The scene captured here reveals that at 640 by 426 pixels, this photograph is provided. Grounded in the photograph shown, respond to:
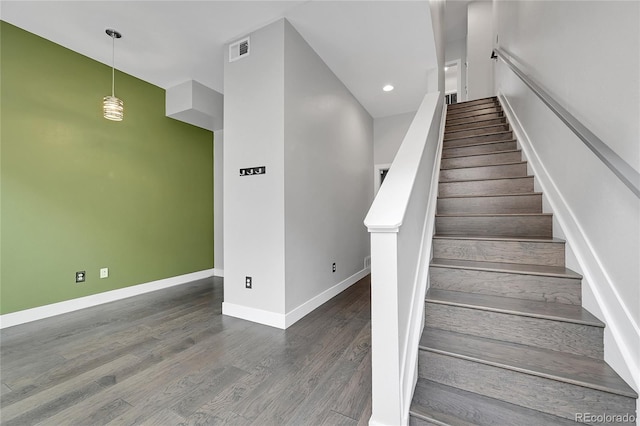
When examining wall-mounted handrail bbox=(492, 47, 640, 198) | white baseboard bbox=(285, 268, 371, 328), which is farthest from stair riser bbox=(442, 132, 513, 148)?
white baseboard bbox=(285, 268, 371, 328)

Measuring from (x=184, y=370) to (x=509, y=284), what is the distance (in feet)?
7.37

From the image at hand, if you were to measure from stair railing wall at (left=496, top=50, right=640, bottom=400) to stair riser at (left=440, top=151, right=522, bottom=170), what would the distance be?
1.53 feet

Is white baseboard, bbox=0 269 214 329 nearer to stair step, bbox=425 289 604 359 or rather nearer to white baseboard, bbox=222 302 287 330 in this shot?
white baseboard, bbox=222 302 287 330

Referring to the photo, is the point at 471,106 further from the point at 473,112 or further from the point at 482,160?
the point at 482,160

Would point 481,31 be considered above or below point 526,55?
above

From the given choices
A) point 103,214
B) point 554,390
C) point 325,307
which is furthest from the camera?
point 103,214

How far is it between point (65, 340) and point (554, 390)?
3.49m

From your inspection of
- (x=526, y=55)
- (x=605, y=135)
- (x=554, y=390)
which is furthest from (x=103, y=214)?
(x=526, y=55)

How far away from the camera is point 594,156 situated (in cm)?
147

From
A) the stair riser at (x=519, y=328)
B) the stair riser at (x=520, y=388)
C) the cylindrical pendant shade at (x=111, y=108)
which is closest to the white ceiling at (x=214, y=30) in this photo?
the cylindrical pendant shade at (x=111, y=108)

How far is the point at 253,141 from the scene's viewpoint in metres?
2.72

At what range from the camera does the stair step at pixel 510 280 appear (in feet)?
4.83

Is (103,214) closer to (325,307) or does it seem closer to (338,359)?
(325,307)

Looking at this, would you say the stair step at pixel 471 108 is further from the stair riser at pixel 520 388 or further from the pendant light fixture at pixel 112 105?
the pendant light fixture at pixel 112 105
